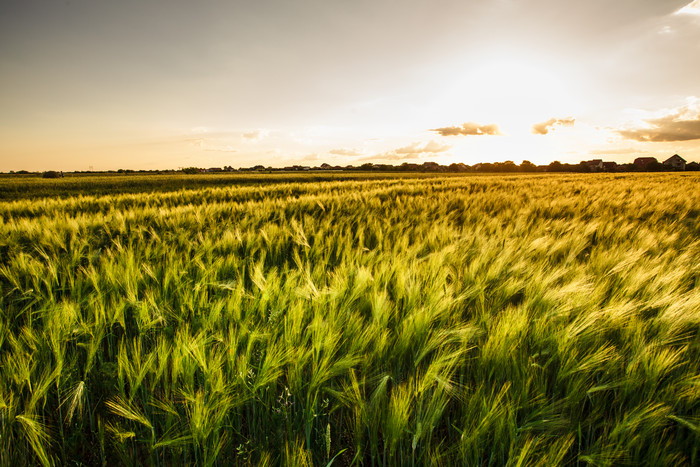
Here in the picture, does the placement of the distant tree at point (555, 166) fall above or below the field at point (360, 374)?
above

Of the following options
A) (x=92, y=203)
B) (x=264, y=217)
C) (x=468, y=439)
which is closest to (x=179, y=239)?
(x=264, y=217)

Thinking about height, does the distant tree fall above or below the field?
A: above

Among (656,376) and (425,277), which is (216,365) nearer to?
(425,277)

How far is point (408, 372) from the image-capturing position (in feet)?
3.73

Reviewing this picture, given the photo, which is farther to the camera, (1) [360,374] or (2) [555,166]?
(2) [555,166]

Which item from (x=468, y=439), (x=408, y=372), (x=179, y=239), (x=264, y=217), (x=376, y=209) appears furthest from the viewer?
(x=376, y=209)

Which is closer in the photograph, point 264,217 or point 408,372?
point 408,372

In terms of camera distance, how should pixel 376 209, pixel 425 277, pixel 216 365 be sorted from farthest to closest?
1. pixel 376 209
2. pixel 425 277
3. pixel 216 365

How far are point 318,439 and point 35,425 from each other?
0.75 m

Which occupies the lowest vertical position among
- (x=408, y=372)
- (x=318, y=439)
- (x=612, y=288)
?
(x=318, y=439)

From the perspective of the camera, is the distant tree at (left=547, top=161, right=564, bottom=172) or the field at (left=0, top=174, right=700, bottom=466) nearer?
the field at (left=0, top=174, right=700, bottom=466)

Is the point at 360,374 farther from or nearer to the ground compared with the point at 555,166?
nearer to the ground

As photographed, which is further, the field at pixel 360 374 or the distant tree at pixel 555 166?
the distant tree at pixel 555 166

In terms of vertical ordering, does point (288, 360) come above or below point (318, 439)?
above
